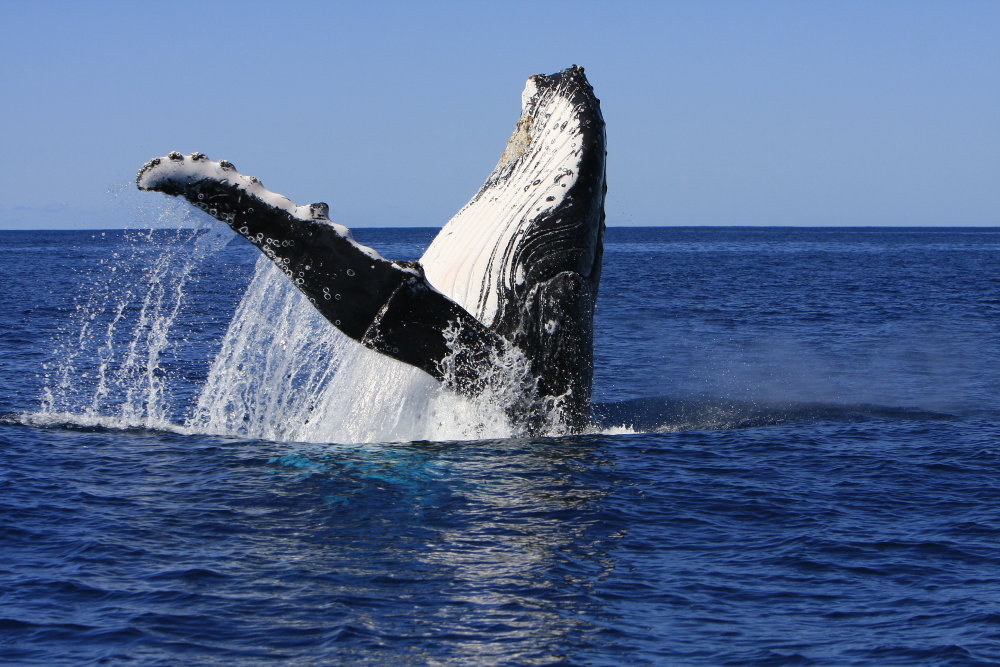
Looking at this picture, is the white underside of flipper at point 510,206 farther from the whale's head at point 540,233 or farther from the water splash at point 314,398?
the water splash at point 314,398

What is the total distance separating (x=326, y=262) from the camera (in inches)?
296

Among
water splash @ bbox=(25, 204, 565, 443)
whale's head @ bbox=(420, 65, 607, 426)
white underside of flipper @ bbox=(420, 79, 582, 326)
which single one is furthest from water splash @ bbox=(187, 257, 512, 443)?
white underside of flipper @ bbox=(420, 79, 582, 326)

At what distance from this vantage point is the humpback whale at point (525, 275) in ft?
27.1

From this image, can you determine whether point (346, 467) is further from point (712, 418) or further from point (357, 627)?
point (712, 418)

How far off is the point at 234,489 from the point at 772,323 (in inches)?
958

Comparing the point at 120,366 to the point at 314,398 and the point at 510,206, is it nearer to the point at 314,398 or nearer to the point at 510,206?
the point at 314,398

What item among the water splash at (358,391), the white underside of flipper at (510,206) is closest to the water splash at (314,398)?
the water splash at (358,391)

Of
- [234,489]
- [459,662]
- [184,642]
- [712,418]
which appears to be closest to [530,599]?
[459,662]

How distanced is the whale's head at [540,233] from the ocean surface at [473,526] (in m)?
0.96

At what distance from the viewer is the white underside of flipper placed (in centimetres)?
874

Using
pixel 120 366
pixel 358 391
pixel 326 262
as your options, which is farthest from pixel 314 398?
pixel 120 366

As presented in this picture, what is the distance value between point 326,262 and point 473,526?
2236mm

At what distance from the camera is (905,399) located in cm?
1489

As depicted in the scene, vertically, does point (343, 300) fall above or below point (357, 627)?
above
